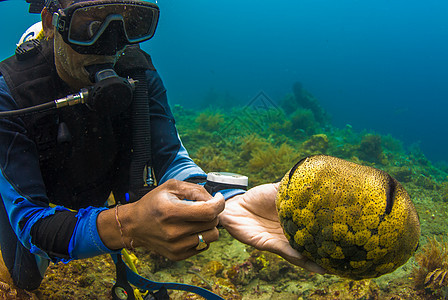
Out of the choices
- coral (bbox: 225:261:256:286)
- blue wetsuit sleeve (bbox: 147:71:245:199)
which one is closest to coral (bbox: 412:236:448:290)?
coral (bbox: 225:261:256:286)

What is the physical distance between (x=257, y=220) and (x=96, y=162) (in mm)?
1562

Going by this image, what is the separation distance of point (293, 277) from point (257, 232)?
7.39 feet

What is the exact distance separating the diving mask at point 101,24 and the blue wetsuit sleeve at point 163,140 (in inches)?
26.7

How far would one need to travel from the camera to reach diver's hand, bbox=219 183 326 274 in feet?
4.99

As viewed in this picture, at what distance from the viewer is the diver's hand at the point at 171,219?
1.17 m

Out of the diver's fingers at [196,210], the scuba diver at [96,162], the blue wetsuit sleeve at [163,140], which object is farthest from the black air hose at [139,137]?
the diver's fingers at [196,210]

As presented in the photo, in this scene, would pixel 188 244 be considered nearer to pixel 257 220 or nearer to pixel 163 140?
pixel 257 220

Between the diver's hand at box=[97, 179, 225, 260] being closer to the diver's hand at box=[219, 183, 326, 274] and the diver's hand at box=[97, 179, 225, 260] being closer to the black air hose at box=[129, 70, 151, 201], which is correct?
the diver's hand at box=[219, 183, 326, 274]

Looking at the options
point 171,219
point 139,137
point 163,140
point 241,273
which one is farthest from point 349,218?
point 241,273

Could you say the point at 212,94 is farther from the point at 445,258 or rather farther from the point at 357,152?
the point at 445,258

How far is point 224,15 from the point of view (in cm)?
13150

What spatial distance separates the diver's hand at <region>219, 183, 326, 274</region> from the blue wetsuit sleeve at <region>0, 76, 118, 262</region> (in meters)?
0.75

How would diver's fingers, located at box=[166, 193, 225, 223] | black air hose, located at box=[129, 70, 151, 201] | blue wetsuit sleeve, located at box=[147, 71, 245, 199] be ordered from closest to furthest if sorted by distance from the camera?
1. diver's fingers, located at box=[166, 193, 225, 223]
2. black air hose, located at box=[129, 70, 151, 201]
3. blue wetsuit sleeve, located at box=[147, 71, 245, 199]

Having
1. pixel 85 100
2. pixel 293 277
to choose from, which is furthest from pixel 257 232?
pixel 293 277
